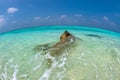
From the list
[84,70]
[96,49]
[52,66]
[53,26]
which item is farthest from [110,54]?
[53,26]

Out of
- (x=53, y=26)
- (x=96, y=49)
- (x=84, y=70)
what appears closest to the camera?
(x=84, y=70)

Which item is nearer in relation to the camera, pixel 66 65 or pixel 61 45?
pixel 66 65

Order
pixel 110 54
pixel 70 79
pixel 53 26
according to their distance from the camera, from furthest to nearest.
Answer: pixel 53 26 < pixel 110 54 < pixel 70 79

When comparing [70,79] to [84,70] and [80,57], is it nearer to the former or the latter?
[84,70]

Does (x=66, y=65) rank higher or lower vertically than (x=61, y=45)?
lower

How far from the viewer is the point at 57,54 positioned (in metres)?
8.55

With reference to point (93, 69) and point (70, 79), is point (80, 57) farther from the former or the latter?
point (70, 79)

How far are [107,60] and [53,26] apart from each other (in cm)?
1889

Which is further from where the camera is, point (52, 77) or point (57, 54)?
point (57, 54)

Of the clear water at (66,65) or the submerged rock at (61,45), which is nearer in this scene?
the clear water at (66,65)

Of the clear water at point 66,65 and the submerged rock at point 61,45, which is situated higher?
the submerged rock at point 61,45

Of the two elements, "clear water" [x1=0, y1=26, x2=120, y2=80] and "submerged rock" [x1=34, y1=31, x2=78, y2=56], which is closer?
"clear water" [x1=0, y1=26, x2=120, y2=80]

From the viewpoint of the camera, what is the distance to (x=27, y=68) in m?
8.01

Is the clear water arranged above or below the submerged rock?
below
